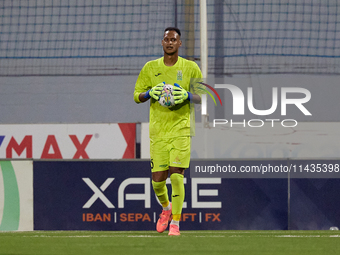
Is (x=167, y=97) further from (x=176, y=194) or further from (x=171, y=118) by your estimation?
(x=176, y=194)

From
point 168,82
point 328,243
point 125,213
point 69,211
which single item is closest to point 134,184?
point 125,213

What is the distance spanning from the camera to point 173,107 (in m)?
4.47

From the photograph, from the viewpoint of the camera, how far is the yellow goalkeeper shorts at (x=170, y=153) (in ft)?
14.5

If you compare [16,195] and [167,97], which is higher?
[167,97]

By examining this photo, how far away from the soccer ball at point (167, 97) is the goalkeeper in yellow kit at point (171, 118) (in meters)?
0.03

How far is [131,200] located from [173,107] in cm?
146

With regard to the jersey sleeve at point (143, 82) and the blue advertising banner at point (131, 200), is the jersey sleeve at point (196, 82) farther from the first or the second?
the blue advertising banner at point (131, 200)

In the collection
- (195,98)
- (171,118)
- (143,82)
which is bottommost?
(171,118)

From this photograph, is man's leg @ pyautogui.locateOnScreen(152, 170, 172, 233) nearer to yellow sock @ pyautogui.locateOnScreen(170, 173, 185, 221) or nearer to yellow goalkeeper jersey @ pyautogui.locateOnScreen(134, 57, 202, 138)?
yellow sock @ pyautogui.locateOnScreen(170, 173, 185, 221)

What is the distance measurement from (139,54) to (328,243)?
6624 millimetres

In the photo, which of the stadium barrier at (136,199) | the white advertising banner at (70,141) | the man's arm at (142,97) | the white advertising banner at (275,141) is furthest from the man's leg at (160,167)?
the white advertising banner at (70,141)

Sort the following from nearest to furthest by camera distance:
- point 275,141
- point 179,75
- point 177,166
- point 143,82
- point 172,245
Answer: point 172,245 < point 177,166 < point 179,75 < point 143,82 < point 275,141

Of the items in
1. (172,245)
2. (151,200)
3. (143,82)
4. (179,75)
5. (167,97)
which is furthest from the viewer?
(151,200)

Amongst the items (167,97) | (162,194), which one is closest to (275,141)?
(162,194)
